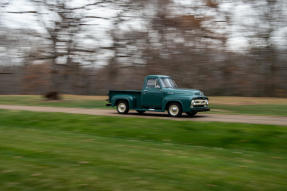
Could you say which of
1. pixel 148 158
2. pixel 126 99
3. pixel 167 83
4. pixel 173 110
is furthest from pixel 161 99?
pixel 148 158

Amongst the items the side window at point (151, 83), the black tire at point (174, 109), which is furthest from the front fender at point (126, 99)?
the black tire at point (174, 109)

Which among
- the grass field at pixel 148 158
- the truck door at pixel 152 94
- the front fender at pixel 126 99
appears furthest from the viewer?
the front fender at pixel 126 99

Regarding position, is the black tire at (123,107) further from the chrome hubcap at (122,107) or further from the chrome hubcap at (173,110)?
the chrome hubcap at (173,110)

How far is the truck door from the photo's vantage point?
1703 cm

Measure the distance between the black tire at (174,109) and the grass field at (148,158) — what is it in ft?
7.32

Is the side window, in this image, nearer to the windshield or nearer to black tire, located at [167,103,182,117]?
the windshield

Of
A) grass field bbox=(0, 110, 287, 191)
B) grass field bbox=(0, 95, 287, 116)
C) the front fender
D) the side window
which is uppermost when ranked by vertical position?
the side window

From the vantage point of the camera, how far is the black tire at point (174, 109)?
16484 millimetres

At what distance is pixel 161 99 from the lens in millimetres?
16938

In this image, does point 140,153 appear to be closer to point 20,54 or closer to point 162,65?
point 162,65

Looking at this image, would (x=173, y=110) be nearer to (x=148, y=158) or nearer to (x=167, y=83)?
(x=167, y=83)

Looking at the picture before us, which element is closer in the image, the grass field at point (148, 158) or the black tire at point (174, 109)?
the grass field at point (148, 158)

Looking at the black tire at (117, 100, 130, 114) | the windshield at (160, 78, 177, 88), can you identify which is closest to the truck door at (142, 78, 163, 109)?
the windshield at (160, 78, 177, 88)

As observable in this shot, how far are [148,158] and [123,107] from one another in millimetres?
10010
